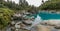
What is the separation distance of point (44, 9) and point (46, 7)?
1.17 metres

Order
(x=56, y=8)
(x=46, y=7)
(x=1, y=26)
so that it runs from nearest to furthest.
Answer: (x=1, y=26)
(x=56, y=8)
(x=46, y=7)

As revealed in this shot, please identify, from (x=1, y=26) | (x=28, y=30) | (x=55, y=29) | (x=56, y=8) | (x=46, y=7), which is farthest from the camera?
(x=46, y=7)

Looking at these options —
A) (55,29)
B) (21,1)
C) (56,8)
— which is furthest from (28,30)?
(21,1)

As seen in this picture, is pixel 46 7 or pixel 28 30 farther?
pixel 46 7

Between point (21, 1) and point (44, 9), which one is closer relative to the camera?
point (44, 9)

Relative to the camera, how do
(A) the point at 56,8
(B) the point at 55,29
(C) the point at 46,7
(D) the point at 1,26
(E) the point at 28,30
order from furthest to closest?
(C) the point at 46,7 < (A) the point at 56,8 < (D) the point at 1,26 < (E) the point at 28,30 < (B) the point at 55,29

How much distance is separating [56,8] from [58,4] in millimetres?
1682

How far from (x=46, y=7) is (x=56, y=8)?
11.4 feet

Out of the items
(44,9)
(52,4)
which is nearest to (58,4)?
(52,4)

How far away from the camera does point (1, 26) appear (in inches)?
731

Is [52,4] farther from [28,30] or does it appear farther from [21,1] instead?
[28,30]

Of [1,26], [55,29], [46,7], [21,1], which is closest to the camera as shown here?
[55,29]

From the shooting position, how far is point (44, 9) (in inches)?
1693

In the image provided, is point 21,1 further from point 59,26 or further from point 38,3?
point 59,26
